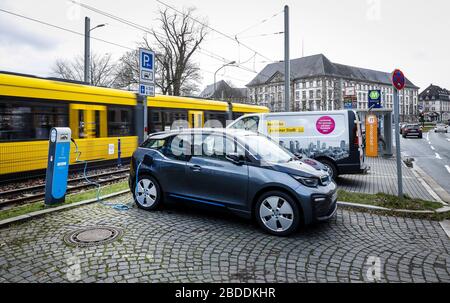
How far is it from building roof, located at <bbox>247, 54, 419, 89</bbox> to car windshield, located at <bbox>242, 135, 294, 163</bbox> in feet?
283

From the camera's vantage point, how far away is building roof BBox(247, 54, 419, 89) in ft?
311

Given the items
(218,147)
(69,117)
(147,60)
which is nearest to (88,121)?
(69,117)

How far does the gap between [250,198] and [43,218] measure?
3.60 metres

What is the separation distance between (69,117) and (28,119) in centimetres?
137

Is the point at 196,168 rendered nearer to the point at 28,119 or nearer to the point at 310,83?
the point at 28,119

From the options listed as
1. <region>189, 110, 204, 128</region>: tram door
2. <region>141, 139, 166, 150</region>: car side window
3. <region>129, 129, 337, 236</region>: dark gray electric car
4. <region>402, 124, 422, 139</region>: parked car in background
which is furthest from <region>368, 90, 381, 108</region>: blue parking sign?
<region>402, 124, 422, 139</region>: parked car in background

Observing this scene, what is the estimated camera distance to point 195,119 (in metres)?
15.9

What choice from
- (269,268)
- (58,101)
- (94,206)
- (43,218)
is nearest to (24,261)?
(43,218)

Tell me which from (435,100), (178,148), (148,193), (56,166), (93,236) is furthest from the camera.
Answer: (435,100)

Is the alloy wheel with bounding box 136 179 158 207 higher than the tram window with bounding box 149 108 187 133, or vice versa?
the tram window with bounding box 149 108 187 133

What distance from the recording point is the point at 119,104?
12.4m

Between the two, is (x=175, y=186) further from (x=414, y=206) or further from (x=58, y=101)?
(x=58, y=101)

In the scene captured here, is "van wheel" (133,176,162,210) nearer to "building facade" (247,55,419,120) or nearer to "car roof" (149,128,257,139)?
"car roof" (149,128,257,139)
